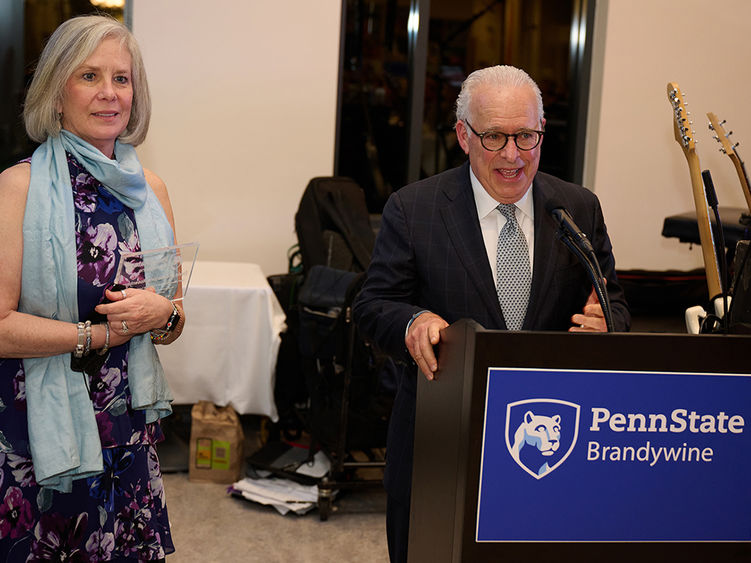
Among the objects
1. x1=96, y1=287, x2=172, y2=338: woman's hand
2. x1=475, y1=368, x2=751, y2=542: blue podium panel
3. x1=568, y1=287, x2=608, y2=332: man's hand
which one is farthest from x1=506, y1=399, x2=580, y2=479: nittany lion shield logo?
x1=96, y1=287, x2=172, y2=338: woman's hand

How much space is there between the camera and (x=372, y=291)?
184 cm

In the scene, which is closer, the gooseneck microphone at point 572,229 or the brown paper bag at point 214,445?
the gooseneck microphone at point 572,229

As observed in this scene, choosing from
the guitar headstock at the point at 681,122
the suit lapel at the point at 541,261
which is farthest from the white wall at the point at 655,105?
the suit lapel at the point at 541,261

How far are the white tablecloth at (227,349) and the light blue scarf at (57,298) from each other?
6.22ft

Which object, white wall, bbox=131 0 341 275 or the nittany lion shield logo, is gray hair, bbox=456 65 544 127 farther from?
white wall, bbox=131 0 341 275

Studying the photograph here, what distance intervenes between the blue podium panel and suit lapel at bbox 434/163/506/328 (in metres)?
0.57

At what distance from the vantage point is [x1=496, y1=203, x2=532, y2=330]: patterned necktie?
176 cm

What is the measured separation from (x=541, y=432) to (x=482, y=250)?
0.66m

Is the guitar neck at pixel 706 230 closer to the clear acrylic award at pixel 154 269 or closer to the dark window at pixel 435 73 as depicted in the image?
the clear acrylic award at pixel 154 269

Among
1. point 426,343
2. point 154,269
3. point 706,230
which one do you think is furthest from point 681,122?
point 154,269

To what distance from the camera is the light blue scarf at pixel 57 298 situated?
1.74 m

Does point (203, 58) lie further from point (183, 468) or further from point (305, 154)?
point (183, 468)

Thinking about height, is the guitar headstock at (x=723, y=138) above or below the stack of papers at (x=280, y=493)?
above

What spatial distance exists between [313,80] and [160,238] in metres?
2.96
